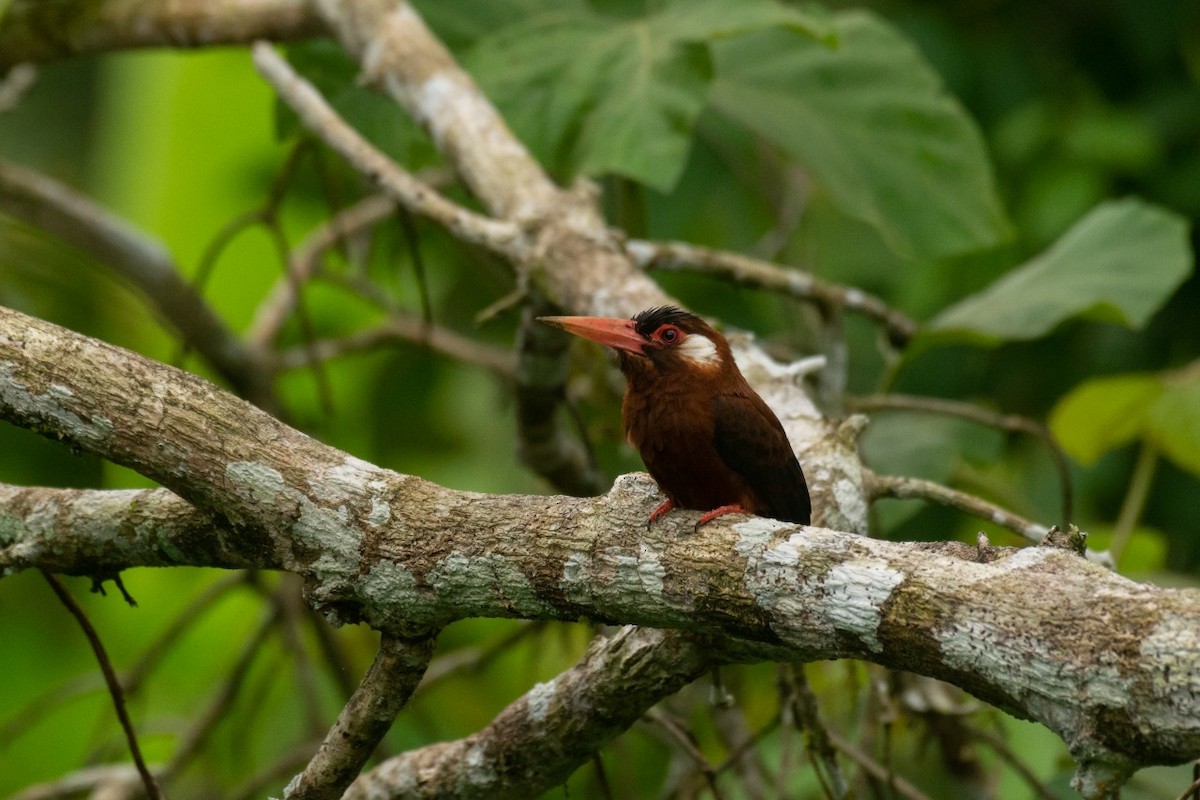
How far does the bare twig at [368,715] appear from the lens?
166 centimetres

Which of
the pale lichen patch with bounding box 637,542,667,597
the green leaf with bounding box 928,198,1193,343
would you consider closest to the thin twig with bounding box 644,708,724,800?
the pale lichen patch with bounding box 637,542,667,597

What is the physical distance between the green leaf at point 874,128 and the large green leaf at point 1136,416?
50 centimetres

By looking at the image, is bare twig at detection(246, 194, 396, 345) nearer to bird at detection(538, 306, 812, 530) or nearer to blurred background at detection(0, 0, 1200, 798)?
blurred background at detection(0, 0, 1200, 798)

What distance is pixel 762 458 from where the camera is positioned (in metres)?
1.96

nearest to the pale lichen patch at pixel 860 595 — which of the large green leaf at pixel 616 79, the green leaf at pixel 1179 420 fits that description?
the large green leaf at pixel 616 79

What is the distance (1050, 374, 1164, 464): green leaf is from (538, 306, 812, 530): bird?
1.60 metres

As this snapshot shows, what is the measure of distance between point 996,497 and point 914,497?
1399mm

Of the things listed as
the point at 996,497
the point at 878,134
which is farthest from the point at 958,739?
the point at 878,134

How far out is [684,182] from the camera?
414cm

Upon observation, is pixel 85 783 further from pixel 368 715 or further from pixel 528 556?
pixel 528 556

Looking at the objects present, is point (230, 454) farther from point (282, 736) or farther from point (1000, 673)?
point (282, 736)

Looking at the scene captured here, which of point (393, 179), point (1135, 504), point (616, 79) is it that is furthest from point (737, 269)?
point (1135, 504)

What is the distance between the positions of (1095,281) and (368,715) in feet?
7.44

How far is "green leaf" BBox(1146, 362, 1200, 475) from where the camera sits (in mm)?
3201
